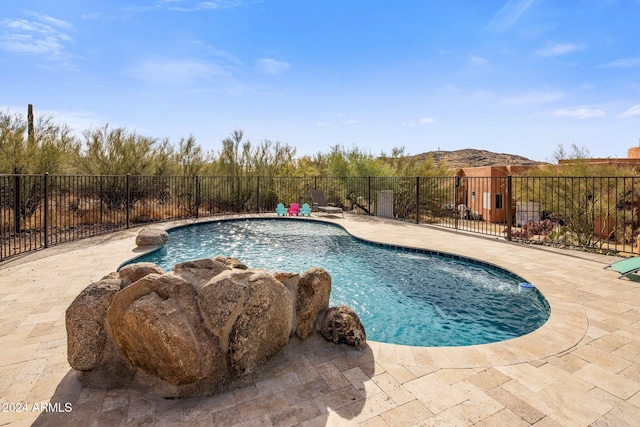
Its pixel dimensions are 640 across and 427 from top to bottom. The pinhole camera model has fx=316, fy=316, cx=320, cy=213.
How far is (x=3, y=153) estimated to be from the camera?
7.28m

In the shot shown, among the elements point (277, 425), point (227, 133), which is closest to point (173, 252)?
point (277, 425)

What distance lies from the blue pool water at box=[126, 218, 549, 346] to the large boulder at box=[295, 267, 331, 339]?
3.13 ft

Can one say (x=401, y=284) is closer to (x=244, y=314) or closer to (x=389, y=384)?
(x=389, y=384)

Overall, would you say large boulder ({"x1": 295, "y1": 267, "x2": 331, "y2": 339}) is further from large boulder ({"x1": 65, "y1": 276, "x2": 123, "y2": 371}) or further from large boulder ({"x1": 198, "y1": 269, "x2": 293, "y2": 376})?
large boulder ({"x1": 65, "y1": 276, "x2": 123, "y2": 371})

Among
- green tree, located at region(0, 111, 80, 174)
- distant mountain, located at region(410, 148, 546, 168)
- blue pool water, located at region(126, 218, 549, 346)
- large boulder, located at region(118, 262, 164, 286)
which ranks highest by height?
distant mountain, located at region(410, 148, 546, 168)

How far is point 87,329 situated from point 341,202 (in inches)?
464

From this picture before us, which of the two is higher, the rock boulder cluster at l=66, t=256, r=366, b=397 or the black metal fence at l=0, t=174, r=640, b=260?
the black metal fence at l=0, t=174, r=640, b=260

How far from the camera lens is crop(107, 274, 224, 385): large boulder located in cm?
189

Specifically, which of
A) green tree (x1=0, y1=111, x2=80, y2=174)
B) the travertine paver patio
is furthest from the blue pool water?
green tree (x1=0, y1=111, x2=80, y2=174)

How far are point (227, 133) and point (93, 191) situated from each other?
540cm

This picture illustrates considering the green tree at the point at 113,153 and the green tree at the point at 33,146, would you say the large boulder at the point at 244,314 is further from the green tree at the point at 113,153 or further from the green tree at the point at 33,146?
the green tree at the point at 113,153

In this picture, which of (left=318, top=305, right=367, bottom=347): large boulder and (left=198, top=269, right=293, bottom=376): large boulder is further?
(left=318, top=305, right=367, bottom=347): large boulder

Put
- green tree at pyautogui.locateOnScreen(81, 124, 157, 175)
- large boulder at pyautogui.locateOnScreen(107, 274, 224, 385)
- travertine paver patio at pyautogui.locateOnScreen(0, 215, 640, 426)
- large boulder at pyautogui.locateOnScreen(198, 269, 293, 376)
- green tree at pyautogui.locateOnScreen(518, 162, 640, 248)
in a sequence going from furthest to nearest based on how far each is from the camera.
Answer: green tree at pyautogui.locateOnScreen(81, 124, 157, 175)
green tree at pyautogui.locateOnScreen(518, 162, 640, 248)
large boulder at pyautogui.locateOnScreen(198, 269, 293, 376)
large boulder at pyautogui.locateOnScreen(107, 274, 224, 385)
travertine paver patio at pyautogui.locateOnScreen(0, 215, 640, 426)

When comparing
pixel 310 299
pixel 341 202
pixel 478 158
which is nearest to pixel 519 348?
pixel 310 299
